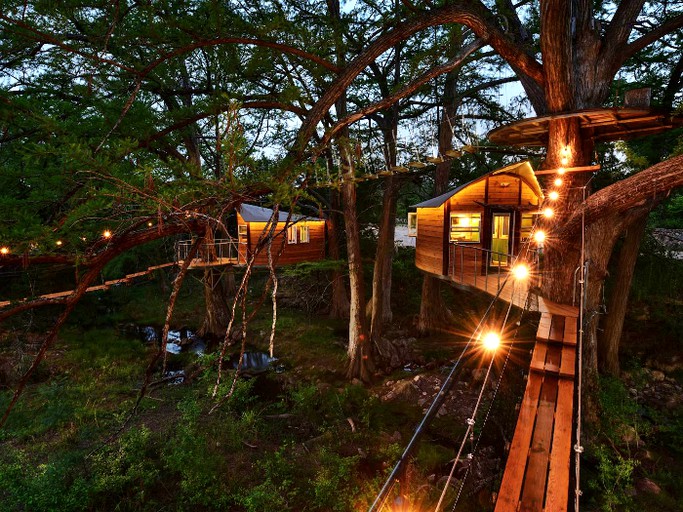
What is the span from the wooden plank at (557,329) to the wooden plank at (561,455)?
1.08 meters

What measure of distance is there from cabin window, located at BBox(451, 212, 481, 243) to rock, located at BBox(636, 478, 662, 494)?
23.9 ft

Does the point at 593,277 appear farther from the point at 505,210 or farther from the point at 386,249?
the point at 386,249

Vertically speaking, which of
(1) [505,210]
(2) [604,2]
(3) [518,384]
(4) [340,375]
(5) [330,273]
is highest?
(2) [604,2]

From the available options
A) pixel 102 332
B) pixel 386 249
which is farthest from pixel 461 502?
pixel 102 332

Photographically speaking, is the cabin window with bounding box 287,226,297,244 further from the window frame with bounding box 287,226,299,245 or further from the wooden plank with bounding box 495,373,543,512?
Result: the wooden plank with bounding box 495,373,543,512

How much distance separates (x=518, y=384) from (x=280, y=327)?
10.5 m

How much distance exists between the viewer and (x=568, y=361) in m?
4.41

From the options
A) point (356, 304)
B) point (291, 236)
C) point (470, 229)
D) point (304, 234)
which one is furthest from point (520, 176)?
point (291, 236)

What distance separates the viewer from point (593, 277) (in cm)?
650

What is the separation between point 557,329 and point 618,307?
7489 millimetres

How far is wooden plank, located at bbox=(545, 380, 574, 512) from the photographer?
106 inches

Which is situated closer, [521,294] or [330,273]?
[521,294]

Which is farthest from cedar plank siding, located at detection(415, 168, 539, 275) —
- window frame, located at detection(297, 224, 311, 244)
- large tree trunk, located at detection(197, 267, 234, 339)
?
large tree trunk, located at detection(197, 267, 234, 339)

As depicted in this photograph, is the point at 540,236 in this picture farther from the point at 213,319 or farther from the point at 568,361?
the point at 213,319
